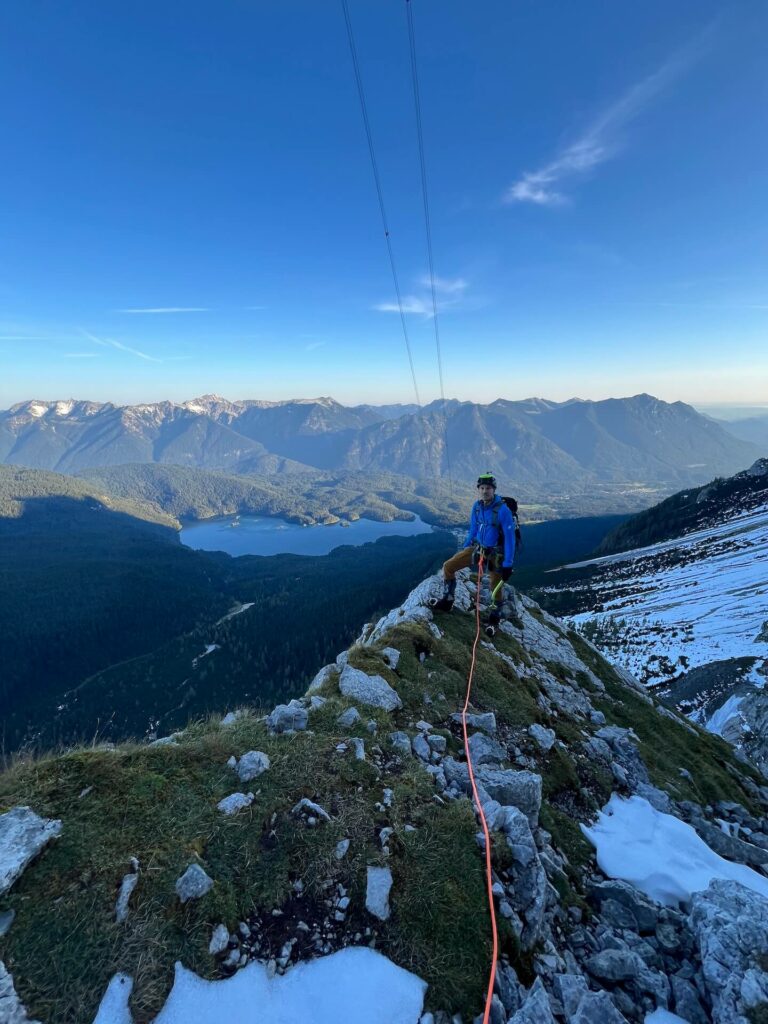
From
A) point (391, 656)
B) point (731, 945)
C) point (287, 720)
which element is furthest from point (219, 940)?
point (391, 656)

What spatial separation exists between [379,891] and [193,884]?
239 centimetres

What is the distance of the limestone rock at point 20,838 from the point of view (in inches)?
195

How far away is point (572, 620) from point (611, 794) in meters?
77.2

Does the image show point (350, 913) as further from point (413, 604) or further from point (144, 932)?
point (413, 604)

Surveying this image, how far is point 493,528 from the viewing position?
1424 cm

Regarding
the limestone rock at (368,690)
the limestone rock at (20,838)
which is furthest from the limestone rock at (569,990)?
the limestone rock at (20,838)

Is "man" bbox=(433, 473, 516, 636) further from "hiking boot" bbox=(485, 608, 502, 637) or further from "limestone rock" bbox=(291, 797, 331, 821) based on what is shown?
"limestone rock" bbox=(291, 797, 331, 821)

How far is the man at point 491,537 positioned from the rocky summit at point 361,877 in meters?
5.81

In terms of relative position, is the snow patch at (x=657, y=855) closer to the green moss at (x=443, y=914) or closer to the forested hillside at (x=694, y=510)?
the green moss at (x=443, y=914)

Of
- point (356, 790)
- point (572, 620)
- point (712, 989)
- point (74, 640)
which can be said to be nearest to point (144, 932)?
point (356, 790)

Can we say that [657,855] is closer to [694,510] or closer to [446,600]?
[446,600]

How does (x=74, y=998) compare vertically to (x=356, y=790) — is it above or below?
above

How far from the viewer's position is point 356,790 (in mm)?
7422

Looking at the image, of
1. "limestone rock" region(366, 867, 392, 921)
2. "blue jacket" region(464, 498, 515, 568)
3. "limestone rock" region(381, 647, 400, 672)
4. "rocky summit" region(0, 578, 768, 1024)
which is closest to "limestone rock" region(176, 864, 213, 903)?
"rocky summit" region(0, 578, 768, 1024)
